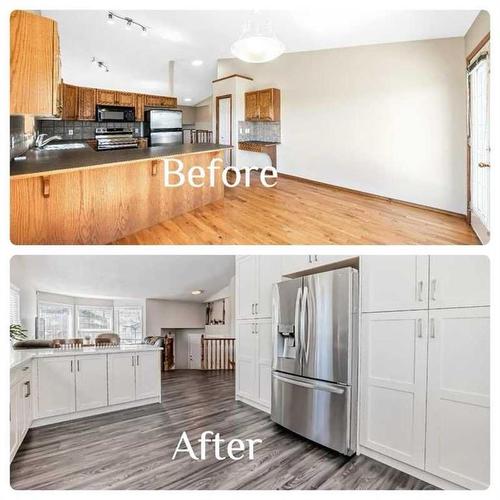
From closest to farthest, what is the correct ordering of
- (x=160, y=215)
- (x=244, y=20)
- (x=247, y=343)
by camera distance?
(x=244, y=20) < (x=247, y=343) < (x=160, y=215)

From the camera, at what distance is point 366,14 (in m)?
1.30

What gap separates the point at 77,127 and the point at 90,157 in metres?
0.21

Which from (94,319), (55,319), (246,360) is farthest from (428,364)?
(55,319)

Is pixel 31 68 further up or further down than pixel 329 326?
further up

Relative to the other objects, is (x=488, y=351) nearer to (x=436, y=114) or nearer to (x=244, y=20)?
(x=436, y=114)

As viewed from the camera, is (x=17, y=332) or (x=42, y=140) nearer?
(x=17, y=332)

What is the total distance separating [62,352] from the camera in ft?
Result: 4.65

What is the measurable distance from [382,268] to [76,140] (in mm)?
1215

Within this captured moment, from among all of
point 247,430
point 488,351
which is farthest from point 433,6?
point 247,430

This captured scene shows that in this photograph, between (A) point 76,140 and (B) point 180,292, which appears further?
(A) point 76,140

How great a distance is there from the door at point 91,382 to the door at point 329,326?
2.38 ft

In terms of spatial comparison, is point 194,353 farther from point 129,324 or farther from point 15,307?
point 15,307

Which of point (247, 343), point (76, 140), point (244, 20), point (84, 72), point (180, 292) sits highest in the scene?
point (244, 20)

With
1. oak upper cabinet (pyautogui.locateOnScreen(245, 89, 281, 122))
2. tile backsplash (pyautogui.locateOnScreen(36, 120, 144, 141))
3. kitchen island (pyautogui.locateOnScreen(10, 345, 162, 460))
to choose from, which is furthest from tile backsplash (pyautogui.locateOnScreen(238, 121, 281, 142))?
kitchen island (pyautogui.locateOnScreen(10, 345, 162, 460))
